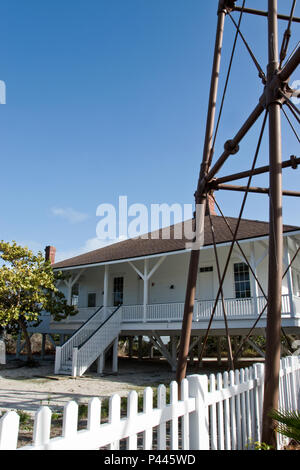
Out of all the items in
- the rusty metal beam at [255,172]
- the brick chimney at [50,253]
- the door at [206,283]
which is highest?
the brick chimney at [50,253]

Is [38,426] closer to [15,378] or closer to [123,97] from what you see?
[123,97]

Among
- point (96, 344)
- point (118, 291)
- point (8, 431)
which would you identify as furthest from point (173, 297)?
point (8, 431)

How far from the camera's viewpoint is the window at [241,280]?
15.3 meters

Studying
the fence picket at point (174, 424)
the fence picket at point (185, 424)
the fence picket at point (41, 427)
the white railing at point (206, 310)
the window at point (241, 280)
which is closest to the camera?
the fence picket at point (41, 427)

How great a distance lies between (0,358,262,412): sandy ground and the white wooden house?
3.52 feet

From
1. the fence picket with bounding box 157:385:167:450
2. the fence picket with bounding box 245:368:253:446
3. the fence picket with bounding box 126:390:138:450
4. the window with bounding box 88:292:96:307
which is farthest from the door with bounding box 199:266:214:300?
the fence picket with bounding box 126:390:138:450

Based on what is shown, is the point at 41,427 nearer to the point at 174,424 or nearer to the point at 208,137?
the point at 174,424

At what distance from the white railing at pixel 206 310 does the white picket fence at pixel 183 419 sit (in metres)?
7.03

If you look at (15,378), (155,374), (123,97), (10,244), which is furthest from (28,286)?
(123,97)

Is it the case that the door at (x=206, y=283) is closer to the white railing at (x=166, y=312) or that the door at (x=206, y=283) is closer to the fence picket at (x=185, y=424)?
the white railing at (x=166, y=312)

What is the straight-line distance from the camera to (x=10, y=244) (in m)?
17.1

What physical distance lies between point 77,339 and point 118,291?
5591 mm

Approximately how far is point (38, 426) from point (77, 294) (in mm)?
22417

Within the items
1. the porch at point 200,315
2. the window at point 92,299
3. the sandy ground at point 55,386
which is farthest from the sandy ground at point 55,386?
the window at point 92,299
